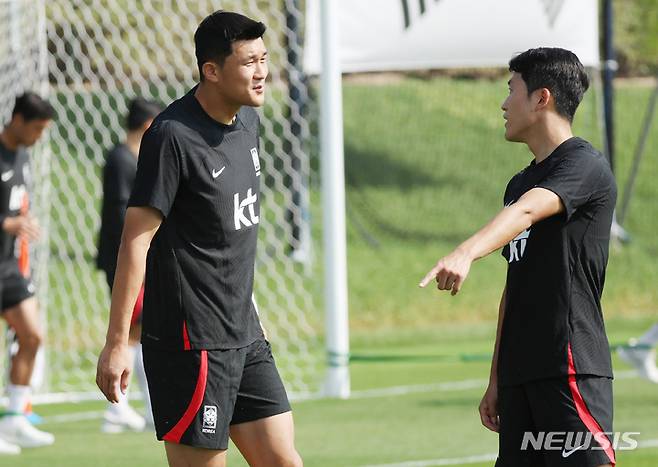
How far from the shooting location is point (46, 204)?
1124 cm

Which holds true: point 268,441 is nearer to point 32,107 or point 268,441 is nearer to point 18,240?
point 32,107

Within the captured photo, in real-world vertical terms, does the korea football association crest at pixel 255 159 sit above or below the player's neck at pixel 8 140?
above

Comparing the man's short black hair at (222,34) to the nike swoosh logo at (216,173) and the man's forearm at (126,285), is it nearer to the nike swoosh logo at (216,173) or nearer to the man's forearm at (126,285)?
the nike swoosh logo at (216,173)

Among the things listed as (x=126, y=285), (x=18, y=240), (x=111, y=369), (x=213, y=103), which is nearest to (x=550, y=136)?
(x=213, y=103)

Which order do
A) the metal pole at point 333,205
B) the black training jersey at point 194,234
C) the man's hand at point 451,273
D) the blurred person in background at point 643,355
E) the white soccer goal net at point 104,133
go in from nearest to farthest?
the man's hand at point 451,273 → the black training jersey at point 194,234 → the blurred person in background at point 643,355 → the metal pole at point 333,205 → the white soccer goal net at point 104,133

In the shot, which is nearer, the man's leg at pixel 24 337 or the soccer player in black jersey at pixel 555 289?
the soccer player in black jersey at pixel 555 289

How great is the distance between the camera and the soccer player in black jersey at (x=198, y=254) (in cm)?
448

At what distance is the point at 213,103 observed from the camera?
4.73m

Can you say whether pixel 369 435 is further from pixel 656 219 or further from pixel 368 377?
pixel 656 219

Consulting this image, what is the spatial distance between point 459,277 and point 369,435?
4.71 metres

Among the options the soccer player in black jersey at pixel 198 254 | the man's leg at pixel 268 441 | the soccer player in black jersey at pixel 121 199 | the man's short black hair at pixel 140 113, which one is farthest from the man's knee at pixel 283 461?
the man's short black hair at pixel 140 113

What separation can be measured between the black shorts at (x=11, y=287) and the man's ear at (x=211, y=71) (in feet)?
13.7

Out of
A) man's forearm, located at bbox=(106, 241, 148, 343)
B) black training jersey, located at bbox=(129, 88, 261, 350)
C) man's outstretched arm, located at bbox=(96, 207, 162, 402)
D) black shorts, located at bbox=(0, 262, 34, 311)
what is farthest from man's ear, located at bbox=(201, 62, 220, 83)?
black shorts, located at bbox=(0, 262, 34, 311)

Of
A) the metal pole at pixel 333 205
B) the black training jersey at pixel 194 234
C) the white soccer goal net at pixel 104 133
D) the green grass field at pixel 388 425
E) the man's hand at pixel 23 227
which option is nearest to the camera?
the black training jersey at pixel 194 234
